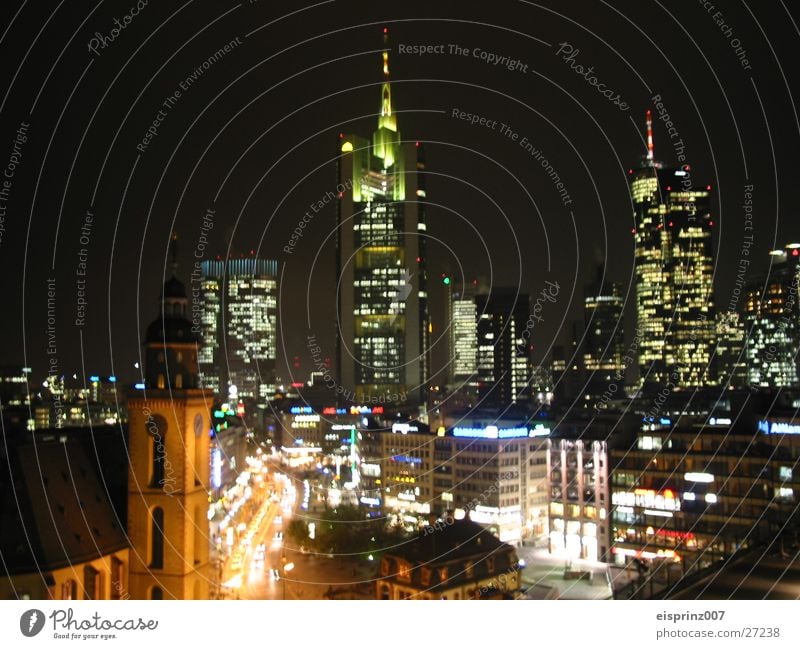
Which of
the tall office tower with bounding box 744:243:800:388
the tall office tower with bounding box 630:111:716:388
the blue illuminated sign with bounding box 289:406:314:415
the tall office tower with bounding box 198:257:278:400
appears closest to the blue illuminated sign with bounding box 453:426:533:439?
the tall office tower with bounding box 744:243:800:388

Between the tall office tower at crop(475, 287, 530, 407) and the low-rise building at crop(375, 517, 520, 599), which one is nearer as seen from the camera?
the low-rise building at crop(375, 517, 520, 599)

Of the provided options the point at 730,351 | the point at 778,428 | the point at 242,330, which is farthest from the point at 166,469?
the point at 730,351

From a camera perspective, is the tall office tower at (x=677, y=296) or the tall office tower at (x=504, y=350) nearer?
the tall office tower at (x=677, y=296)

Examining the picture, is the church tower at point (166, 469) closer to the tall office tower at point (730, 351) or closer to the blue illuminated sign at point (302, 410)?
the blue illuminated sign at point (302, 410)

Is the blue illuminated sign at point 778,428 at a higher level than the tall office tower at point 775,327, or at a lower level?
lower

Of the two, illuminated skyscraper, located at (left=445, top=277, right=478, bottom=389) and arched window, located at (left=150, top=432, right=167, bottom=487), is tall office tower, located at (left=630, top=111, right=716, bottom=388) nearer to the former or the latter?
illuminated skyscraper, located at (left=445, top=277, right=478, bottom=389)

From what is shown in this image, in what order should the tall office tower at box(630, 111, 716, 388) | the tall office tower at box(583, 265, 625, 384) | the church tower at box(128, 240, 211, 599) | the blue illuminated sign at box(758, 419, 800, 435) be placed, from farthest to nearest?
the tall office tower at box(583, 265, 625, 384) → the tall office tower at box(630, 111, 716, 388) → the blue illuminated sign at box(758, 419, 800, 435) → the church tower at box(128, 240, 211, 599)

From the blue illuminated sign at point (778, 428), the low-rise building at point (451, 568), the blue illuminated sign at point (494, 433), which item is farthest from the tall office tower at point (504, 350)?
the low-rise building at point (451, 568)
